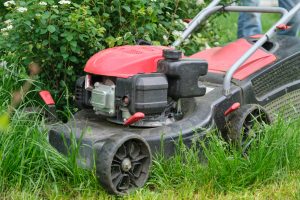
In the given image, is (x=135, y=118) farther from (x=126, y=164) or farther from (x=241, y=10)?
(x=241, y=10)

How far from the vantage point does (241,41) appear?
328 centimetres

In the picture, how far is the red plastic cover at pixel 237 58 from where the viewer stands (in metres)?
3.06

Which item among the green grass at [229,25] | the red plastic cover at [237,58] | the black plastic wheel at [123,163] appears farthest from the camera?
the green grass at [229,25]

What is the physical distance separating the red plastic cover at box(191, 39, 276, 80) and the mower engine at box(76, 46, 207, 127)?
1.51 feet

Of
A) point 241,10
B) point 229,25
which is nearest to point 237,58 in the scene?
point 241,10

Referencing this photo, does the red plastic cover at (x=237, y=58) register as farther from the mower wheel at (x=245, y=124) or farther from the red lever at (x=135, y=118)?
the red lever at (x=135, y=118)

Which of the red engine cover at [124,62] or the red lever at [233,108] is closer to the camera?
the red engine cover at [124,62]

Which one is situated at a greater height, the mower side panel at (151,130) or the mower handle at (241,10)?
the mower handle at (241,10)

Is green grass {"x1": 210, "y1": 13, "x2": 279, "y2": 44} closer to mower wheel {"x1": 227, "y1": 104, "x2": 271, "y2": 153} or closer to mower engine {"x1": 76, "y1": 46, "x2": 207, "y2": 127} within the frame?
mower wheel {"x1": 227, "y1": 104, "x2": 271, "y2": 153}

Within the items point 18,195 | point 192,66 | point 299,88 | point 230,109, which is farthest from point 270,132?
point 18,195

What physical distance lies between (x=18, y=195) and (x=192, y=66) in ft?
2.87

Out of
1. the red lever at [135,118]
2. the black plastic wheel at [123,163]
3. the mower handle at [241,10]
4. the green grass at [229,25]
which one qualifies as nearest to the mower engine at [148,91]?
the red lever at [135,118]

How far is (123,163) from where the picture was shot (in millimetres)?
2352

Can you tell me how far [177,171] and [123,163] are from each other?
0.25 meters
